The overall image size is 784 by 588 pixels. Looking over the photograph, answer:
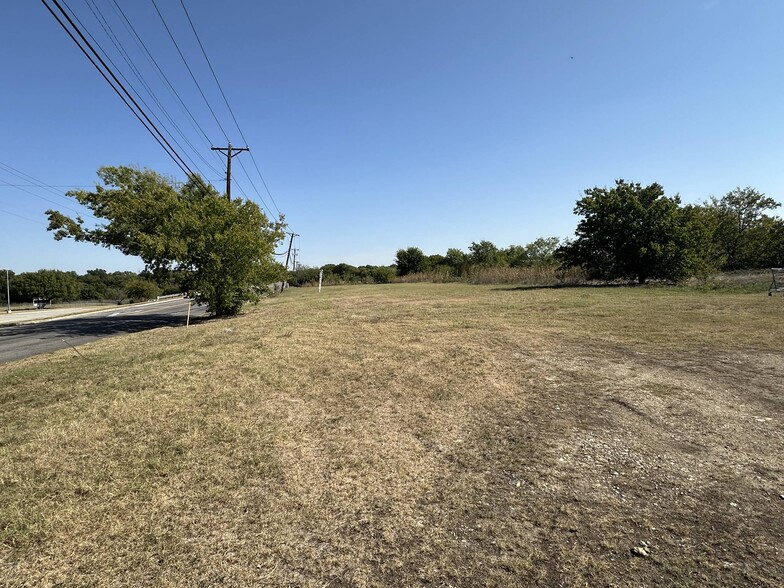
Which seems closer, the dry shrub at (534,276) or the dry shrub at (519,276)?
the dry shrub at (534,276)

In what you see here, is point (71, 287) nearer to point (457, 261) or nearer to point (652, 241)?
point (457, 261)

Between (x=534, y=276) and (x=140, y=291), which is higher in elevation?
(x=140, y=291)

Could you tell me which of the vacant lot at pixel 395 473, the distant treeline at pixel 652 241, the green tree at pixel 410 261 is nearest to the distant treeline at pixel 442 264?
Result: the green tree at pixel 410 261

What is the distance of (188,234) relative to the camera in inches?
537

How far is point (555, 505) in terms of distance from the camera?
260cm

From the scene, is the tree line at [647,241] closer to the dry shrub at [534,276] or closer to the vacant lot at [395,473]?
the dry shrub at [534,276]

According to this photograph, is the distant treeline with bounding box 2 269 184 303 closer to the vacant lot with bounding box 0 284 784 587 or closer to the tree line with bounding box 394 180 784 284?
the tree line with bounding box 394 180 784 284

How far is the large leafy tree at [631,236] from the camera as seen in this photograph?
22438 mm

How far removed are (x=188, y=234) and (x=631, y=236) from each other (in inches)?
941

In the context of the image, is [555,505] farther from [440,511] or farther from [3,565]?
[3,565]

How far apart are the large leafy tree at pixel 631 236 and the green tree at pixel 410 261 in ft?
125

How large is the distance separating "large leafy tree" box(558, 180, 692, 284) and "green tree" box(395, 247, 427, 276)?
38250 millimetres

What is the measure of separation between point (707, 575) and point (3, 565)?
3.60 m

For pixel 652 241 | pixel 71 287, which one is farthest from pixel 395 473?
pixel 71 287
